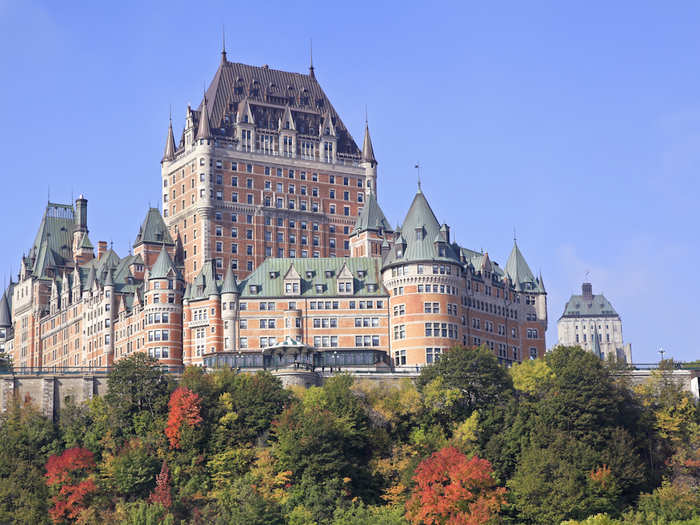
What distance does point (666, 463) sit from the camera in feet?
477

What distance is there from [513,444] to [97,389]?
1866 inches

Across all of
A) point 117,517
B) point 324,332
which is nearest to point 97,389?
point 117,517

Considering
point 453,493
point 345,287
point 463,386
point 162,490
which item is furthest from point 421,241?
point 162,490

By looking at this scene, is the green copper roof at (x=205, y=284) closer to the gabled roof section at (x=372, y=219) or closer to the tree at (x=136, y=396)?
the gabled roof section at (x=372, y=219)

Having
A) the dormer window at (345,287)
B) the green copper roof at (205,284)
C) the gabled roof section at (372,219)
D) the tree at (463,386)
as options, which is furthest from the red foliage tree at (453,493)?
the gabled roof section at (372,219)

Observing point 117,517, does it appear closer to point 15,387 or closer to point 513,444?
point 15,387

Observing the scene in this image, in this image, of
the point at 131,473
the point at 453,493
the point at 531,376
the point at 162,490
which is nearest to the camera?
the point at 453,493

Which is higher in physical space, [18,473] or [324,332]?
[324,332]

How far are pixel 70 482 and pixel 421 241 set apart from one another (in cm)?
5774

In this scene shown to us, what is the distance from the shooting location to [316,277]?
179 metres

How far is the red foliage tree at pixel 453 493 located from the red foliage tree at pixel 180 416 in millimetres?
24949

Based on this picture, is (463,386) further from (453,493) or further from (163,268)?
(163,268)

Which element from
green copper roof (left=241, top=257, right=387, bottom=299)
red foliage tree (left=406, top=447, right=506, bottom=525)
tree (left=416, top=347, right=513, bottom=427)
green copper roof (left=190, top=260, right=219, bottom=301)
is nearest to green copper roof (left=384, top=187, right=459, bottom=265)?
green copper roof (left=241, top=257, right=387, bottom=299)

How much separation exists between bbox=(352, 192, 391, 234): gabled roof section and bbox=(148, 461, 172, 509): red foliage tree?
6155cm
